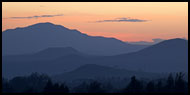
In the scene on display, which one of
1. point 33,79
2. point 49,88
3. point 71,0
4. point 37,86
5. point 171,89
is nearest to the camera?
point 71,0

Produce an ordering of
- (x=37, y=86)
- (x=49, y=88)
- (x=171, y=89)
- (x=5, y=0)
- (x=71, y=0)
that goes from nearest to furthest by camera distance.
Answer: (x=71, y=0)
(x=5, y=0)
(x=49, y=88)
(x=171, y=89)
(x=37, y=86)

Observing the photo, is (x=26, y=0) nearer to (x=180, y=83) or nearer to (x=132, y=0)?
(x=132, y=0)

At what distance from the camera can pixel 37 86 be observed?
10100cm

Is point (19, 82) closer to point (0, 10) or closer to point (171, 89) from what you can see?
point (171, 89)

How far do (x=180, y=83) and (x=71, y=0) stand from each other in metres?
39.1

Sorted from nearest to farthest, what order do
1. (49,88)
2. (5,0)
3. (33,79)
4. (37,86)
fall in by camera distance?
(5,0)
(49,88)
(37,86)
(33,79)

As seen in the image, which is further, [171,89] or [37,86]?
[37,86]

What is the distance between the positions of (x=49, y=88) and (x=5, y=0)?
117ft

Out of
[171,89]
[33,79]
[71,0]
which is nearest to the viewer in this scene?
[71,0]

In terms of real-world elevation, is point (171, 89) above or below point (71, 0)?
below

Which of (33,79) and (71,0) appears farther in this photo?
(33,79)

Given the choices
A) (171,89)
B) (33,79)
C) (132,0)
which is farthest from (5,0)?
(33,79)

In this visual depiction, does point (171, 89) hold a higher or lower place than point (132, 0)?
lower

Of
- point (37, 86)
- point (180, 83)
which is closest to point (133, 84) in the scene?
point (180, 83)
